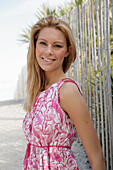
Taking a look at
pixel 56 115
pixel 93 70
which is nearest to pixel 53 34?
pixel 56 115

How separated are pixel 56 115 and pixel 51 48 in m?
0.32

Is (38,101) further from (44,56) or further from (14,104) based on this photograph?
(14,104)

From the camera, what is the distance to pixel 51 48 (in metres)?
1.24

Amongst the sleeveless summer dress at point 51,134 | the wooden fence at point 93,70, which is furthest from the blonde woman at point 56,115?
the wooden fence at point 93,70

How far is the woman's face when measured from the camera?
4.09ft

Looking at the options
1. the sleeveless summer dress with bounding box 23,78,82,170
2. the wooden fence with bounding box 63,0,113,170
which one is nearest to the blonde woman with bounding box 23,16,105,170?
the sleeveless summer dress with bounding box 23,78,82,170

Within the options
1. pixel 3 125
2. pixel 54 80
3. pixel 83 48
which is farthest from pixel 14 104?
pixel 54 80

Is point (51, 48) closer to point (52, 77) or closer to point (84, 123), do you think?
point (52, 77)

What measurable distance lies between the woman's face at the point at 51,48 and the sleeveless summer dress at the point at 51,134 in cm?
13

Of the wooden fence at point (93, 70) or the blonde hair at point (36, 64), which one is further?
the wooden fence at point (93, 70)

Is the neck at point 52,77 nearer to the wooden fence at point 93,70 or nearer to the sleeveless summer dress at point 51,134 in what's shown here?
the sleeveless summer dress at point 51,134

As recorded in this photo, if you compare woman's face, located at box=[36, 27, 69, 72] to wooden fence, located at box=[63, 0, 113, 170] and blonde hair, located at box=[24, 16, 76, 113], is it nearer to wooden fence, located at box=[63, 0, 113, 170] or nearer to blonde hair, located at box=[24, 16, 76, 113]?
blonde hair, located at box=[24, 16, 76, 113]

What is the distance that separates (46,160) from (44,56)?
1.63 feet

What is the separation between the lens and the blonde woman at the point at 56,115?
43.1 inches
